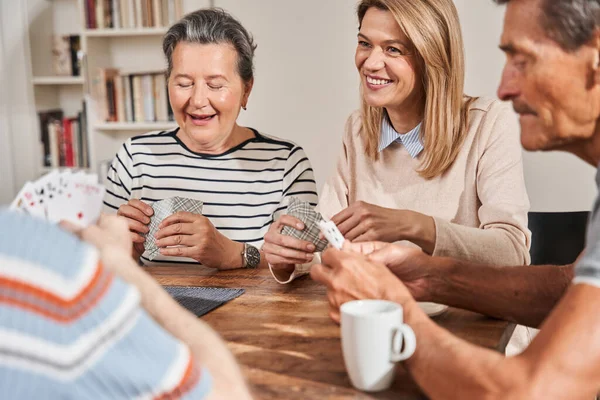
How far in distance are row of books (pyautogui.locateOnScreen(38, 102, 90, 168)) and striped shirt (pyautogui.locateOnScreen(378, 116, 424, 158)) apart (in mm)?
2523

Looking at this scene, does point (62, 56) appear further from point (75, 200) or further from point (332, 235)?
point (332, 235)

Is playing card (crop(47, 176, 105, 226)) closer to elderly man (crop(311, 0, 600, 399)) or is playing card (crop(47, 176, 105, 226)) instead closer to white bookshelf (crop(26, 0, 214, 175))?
elderly man (crop(311, 0, 600, 399))

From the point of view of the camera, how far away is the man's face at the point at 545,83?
0.99 meters

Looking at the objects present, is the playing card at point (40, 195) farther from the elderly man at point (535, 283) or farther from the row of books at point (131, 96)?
the row of books at point (131, 96)

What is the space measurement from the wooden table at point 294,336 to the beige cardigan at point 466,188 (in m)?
0.15

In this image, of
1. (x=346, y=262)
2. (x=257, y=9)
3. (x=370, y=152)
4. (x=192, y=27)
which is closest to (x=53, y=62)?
(x=257, y=9)

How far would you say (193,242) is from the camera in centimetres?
179

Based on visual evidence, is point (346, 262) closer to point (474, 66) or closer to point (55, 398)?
point (55, 398)

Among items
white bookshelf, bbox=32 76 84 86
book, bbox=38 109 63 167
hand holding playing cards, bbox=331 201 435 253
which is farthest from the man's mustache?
book, bbox=38 109 63 167

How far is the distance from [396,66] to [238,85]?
529 mm

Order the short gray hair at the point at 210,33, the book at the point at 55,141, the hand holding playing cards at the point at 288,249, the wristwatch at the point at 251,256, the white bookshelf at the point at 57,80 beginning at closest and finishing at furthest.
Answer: the hand holding playing cards at the point at 288,249 < the wristwatch at the point at 251,256 < the short gray hair at the point at 210,33 < the white bookshelf at the point at 57,80 < the book at the point at 55,141

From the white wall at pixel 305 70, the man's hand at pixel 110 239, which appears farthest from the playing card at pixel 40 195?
the white wall at pixel 305 70

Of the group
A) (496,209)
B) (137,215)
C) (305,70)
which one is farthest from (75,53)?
(496,209)

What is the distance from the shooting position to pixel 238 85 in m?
2.13
